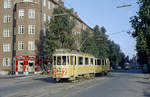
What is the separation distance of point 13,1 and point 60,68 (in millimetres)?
33504

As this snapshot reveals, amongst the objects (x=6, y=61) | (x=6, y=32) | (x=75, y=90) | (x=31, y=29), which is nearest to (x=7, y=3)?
(x=6, y=32)

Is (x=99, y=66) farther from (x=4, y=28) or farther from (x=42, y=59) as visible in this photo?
(x=4, y=28)

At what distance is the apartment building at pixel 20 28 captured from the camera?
47156 millimetres

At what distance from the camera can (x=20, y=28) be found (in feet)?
156

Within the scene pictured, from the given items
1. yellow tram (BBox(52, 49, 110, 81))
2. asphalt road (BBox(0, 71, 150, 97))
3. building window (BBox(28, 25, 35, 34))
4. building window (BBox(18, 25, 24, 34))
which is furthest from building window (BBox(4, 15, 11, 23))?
asphalt road (BBox(0, 71, 150, 97))

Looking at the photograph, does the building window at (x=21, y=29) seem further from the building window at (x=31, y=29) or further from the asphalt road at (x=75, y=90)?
the asphalt road at (x=75, y=90)

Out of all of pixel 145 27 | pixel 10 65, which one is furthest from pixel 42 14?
pixel 145 27

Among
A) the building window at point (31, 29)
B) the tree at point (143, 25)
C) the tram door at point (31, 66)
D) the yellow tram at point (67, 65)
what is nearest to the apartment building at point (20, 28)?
the building window at point (31, 29)

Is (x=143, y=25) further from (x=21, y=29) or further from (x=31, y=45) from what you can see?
(x=21, y=29)

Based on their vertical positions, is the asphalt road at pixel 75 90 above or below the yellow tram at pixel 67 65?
below

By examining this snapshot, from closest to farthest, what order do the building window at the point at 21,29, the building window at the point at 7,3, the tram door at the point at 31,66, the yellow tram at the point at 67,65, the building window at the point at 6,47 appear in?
the yellow tram at the point at 67,65 < the tram door at the point at 31,66 < the building window at the point at 21,29 < the building window at the point at 6,47 < the building window at the point at 7,3

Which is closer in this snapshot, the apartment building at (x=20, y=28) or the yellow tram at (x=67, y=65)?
the yellow tram at (x=67, y=65)

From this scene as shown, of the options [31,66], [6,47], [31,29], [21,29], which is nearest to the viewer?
[31,66]

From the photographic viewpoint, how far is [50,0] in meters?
53.3
